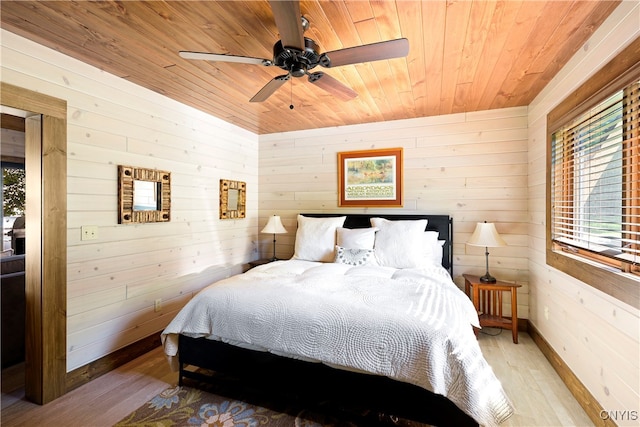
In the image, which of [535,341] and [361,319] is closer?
[361,319]

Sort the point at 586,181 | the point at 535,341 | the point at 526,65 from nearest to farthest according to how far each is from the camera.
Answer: the point at 586,181
the point at 526,65
the point at 535,341

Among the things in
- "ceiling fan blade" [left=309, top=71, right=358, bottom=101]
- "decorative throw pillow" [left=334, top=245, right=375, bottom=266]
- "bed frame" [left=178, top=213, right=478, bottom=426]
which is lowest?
"bed frame" [left=178, top=213, right=478, bottom=426]

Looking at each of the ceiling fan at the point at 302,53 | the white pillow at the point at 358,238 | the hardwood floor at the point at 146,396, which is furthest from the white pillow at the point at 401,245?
the ceiling fan at the point at 302,53

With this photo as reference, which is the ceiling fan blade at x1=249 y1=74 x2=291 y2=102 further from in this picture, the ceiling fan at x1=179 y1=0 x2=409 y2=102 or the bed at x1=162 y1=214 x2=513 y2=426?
the bed at x1=162 y1=214 x2=513 y2=426

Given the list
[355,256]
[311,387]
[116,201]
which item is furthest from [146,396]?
[355,256]

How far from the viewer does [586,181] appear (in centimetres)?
194

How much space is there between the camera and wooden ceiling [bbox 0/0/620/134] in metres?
1.53

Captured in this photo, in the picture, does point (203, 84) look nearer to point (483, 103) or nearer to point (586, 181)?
point (483, 103)

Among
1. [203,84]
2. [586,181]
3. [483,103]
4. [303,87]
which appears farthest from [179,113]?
[586,181]

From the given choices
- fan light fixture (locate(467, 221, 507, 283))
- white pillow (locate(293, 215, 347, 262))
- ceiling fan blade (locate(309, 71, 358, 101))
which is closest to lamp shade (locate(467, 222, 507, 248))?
fan light fixture (locate(467, 221, 507, 283))

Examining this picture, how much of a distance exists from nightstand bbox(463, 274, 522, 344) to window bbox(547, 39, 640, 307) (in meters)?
0.52

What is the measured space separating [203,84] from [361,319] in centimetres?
230

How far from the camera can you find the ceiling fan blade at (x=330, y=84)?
A: 5.98 ft

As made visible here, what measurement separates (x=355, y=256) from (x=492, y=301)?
62.7 inches
